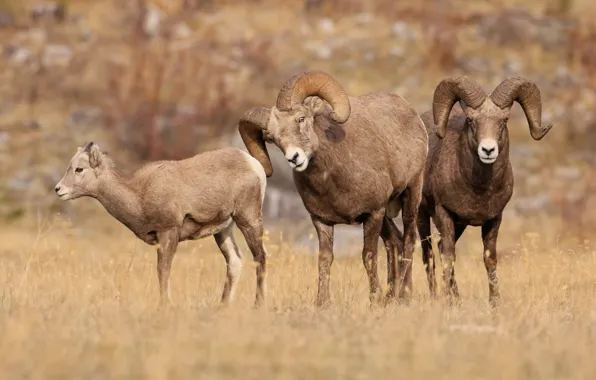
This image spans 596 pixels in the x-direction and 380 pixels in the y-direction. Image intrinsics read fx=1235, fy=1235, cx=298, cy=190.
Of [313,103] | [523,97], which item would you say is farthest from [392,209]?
[313,103]

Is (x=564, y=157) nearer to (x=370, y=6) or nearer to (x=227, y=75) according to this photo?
(x=227, y=75)

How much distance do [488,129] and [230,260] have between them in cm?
277

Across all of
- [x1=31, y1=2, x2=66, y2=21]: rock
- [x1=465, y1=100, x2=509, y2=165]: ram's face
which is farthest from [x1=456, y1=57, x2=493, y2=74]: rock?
[x1=465, y1=100, x2=509, y2=165]: ram's face

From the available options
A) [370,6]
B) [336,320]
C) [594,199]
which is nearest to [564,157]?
[594,199]

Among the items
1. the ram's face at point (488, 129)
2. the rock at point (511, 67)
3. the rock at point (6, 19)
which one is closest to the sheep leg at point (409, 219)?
the ram's face at point (488, 129)

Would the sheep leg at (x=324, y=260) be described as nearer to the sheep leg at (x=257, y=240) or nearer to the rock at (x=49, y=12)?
the sheep leg at (x=257, y=240)

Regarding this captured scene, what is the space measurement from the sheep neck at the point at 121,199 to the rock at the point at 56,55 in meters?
20.6

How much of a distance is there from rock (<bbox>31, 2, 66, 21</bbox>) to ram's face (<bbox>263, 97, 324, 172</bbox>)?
2451 cm

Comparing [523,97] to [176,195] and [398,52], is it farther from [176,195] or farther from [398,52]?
[398,52]

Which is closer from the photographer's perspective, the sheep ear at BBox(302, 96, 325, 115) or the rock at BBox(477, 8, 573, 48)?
the sheep ear at BBox(302, 96, 325, 115)

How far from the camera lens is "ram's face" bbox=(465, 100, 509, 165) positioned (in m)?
11.4

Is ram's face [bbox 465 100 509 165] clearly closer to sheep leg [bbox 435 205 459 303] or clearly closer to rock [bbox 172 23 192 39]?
sheep leg [bbox 435 205 459 303]

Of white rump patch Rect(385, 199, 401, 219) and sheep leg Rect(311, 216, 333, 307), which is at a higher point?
white rump patch Rect(385, 199, 401, 219)

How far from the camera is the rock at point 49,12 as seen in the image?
112 ft
